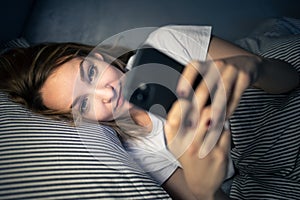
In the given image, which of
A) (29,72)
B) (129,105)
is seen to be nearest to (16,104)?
(29,72)

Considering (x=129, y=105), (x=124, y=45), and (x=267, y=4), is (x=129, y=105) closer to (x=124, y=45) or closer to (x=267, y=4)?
(x=124, y=45)

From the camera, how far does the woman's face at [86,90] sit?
2.16ft

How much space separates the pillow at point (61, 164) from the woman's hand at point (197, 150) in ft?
0.24

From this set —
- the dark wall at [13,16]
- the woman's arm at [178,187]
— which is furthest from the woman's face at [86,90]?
the dark wall at [13,16]

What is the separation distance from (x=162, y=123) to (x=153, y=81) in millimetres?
108

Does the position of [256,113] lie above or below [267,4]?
below

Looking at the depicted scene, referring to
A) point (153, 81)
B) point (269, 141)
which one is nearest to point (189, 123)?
point (153, 81)

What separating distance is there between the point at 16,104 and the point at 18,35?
357 mm

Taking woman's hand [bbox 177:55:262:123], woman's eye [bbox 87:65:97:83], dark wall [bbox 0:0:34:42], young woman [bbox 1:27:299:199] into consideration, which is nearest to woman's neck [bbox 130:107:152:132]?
young woman [bbox 1:27:299:199]

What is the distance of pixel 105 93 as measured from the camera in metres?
0.66

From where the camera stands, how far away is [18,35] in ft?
3.03

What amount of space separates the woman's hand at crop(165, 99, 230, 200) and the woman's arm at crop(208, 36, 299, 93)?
19 centimetres

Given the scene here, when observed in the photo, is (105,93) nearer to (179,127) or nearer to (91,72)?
(91,72)

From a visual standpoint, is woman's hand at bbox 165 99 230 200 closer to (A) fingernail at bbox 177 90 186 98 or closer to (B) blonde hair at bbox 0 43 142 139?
(A) fingernail at bbox 177 90 186 98
